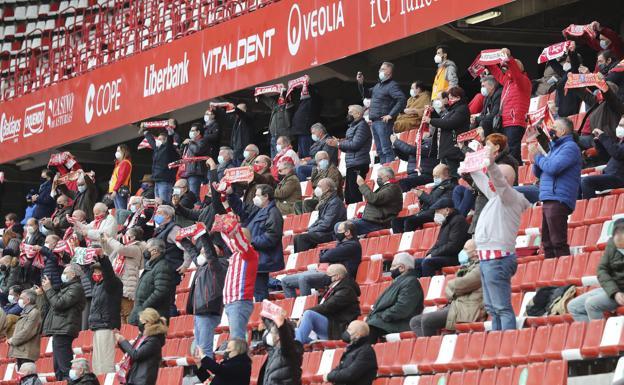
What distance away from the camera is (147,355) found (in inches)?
480

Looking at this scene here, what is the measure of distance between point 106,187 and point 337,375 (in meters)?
17.2

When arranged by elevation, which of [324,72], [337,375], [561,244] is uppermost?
[324,72]

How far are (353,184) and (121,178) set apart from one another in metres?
4.71

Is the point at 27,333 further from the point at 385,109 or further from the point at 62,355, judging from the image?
the point at 385,109

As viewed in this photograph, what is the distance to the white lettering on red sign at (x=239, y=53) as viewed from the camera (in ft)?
64.7

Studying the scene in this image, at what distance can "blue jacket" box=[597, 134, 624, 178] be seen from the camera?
12094mm

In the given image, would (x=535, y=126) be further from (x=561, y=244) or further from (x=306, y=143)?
(x=306, y=143)

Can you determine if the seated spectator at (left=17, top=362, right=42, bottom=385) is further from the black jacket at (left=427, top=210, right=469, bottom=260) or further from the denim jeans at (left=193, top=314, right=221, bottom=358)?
the black jacket at (left=427, top=210, right=469, bottom=260)

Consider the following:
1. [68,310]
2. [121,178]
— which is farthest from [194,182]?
[68,310]

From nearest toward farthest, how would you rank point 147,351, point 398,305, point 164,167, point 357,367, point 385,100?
1. point 357,367
2. point 398,305
3. point 147,351
4. point 385,100
5. point 164,167

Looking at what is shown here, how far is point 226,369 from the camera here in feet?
35.9


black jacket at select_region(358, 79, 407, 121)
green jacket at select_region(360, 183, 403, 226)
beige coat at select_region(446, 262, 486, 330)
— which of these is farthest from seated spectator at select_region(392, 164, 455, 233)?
black jacket at select_region(358, 79, 407, 121)

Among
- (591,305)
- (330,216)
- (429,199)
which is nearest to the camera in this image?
(591,305)

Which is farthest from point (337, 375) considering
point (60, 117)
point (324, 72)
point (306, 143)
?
point (60, 117)
